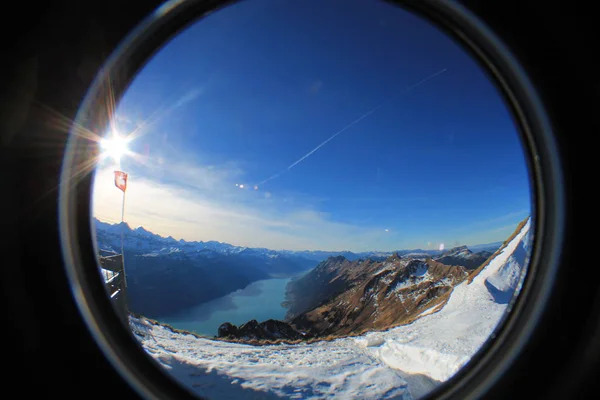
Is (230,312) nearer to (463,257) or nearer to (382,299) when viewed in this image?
(382,299)

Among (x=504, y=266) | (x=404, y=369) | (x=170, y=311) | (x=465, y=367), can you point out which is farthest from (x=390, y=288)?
(x=170, y=311)

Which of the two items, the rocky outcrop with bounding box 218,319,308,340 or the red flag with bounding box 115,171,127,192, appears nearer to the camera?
the red flag with bounding box 115,171,127,192

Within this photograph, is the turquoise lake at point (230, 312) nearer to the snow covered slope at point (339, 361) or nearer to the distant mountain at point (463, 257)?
the snow covered slope at point (339, 361)

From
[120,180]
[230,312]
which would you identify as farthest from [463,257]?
[120,180]

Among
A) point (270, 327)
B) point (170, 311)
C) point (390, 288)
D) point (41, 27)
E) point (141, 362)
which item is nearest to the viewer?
point (41, 27)

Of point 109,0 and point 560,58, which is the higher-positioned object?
point 109,0

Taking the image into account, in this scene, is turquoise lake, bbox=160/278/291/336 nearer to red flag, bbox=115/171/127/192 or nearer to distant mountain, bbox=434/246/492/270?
distant mountain, bbox=434/246/492/270

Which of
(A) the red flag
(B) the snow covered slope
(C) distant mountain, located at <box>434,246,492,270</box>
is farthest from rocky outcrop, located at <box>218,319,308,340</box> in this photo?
(C) distant mountain, located at <box>434,246,492,270</box>

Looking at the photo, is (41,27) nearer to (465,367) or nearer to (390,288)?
(465,367)

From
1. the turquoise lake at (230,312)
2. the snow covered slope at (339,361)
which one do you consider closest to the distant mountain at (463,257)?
the turquoise lake at (230,312)

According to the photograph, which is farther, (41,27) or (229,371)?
(229,371)
